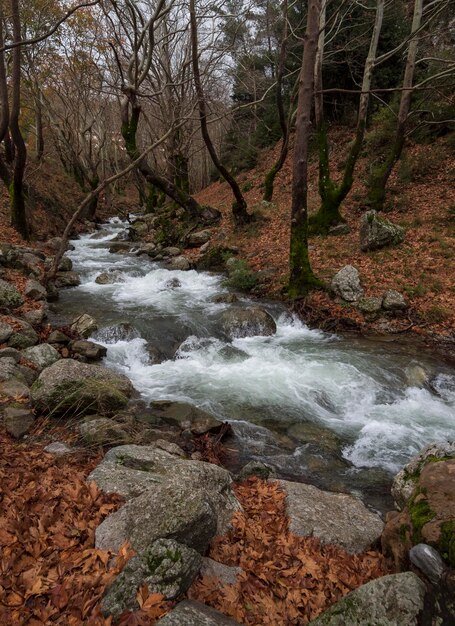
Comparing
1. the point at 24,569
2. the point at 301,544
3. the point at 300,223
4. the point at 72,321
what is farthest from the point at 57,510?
the point at 300,223

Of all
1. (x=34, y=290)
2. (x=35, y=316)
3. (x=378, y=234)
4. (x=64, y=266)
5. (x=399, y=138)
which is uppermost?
(x=399, y=138)

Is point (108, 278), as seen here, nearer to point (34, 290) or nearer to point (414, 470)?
point (34, 290)

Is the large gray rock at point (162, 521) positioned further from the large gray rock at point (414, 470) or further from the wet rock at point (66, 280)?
the wet rock at point (66, 280)

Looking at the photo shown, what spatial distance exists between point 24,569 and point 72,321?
6.94 metres

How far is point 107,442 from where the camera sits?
4730 mm

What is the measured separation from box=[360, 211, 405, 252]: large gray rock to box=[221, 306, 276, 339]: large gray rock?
164 inches

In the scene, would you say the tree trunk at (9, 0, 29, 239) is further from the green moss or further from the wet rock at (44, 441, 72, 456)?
the green moss

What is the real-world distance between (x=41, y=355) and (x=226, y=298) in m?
5.38

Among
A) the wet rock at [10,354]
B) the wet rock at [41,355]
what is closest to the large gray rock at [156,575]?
the wet rock at [41,355]

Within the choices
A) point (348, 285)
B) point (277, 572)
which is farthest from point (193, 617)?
point (348, 285)

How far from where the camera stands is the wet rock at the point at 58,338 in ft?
25.1

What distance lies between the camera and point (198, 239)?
1543 cm

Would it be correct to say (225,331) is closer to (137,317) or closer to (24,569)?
(137,317)

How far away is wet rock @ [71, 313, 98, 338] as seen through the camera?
332 inches
